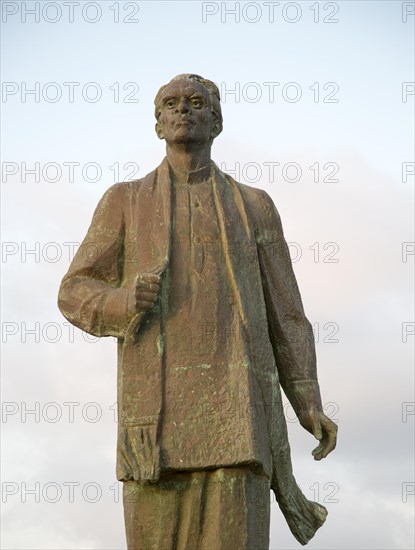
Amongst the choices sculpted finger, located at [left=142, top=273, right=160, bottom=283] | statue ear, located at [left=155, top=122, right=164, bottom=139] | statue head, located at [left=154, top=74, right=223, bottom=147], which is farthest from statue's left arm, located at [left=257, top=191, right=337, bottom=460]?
sculpted finger, located at [left=142, top=273, right=160, bottom=283]

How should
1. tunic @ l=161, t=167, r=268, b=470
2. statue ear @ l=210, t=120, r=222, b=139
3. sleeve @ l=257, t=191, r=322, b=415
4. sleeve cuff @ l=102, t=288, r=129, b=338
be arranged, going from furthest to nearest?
statue ear @ l=210, t=120, r=222, b=139, sleeve @ l=257, t=191, r=322, b=415, sleeve cuff @ l=102, t=288, r=129, b=338, tunic @ l=161, t=167, r=268, b=470

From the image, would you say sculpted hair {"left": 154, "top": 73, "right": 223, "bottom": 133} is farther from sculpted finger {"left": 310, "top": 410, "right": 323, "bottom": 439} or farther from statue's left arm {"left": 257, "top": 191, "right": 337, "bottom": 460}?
sculpted finger {"left": 310, "top": 410, "right": 323, "bottom": 439}

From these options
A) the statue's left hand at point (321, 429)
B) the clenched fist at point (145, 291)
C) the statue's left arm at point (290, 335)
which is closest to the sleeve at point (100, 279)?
the clenched fist at point (145, 291)

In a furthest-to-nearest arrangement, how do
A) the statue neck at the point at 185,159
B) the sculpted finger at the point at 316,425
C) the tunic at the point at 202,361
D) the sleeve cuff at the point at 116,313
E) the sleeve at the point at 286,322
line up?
1. the statue neck at the point at 185,159
2. the sleeve at the point at 286,322
3. the sculpted finger at the point at 316,425
4. the sleeve cuff at the point at 116,313
5. the tunic at the point at 202,361

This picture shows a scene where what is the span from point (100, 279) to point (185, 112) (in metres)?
1.54

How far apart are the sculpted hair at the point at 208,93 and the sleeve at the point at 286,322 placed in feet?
2.96

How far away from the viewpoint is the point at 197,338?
1056 cm

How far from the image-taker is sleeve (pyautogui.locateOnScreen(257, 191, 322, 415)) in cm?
1107

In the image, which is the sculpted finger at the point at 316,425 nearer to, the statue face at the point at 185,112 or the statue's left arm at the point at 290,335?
the statue's left arm at the point at 290,335

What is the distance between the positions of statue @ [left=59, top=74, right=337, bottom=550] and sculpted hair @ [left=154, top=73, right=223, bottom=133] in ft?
0.04

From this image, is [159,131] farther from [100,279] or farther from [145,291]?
[145,291]

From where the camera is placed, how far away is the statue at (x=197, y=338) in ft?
33.9

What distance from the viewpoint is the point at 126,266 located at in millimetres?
11055

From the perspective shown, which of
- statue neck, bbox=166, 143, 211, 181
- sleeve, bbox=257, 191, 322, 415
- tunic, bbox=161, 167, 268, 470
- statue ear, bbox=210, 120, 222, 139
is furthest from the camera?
statue ear, bbox=210, 120, 222, 139
